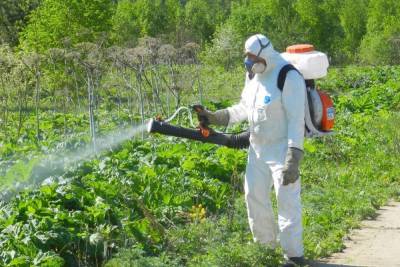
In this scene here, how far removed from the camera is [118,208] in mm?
7277

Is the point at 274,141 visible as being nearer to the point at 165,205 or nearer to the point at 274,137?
the point at 274,137

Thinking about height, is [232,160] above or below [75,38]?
below

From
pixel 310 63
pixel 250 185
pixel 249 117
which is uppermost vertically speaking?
pixel 310 63

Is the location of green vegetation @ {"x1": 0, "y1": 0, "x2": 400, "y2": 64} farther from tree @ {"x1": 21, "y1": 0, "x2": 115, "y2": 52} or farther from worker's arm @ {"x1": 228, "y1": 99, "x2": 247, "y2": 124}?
worker's arm @ {"x1": 228, "y1": 99, "x2": 247, "y2": 124}

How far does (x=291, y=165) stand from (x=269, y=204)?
2.15ft

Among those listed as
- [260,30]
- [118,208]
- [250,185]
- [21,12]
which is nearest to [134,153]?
[118,208]

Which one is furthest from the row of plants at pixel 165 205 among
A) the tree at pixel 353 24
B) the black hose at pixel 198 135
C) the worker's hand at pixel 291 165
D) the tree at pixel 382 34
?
the tree at pixel 353 24

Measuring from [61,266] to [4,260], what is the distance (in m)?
0.44

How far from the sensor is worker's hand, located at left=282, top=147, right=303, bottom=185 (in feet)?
19.1

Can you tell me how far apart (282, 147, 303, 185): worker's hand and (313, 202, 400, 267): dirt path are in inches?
44.8

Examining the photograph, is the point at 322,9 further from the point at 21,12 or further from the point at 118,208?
the point at 118,208

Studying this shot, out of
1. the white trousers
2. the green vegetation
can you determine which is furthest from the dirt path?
the green vegetation

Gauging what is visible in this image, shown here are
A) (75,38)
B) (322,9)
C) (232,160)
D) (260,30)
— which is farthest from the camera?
(322,9)

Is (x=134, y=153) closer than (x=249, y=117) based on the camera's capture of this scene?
No
